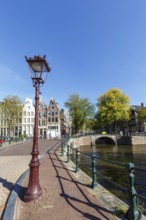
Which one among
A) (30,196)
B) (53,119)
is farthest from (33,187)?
(53,119)

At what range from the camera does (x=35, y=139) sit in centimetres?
418

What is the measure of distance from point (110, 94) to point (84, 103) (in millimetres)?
7689

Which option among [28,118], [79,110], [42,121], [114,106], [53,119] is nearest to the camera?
[114,106]

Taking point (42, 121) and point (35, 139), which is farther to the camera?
point (42, 121)

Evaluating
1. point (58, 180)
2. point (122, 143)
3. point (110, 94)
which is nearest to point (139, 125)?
point (122, 143)

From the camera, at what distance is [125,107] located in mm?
38875

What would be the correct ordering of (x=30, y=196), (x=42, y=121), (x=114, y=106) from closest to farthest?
(x=30, y=196)
(x=114, y=106)
(x=42, y=121)

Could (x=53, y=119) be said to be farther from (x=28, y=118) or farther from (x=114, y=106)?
(x=114, y=106)

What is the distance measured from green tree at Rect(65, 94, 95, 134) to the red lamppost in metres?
37.9

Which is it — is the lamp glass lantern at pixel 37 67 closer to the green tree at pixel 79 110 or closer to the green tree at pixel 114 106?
the green tree at pixel 114 106

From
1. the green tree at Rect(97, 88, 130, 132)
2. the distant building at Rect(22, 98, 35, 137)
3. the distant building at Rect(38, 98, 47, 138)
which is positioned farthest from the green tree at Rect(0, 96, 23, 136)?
the green tree at Rect(97, 88, 130, 132)

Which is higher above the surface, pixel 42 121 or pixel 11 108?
pixel 11 108

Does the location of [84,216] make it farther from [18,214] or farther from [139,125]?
[139,125]

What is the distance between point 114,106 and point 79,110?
981 cm
